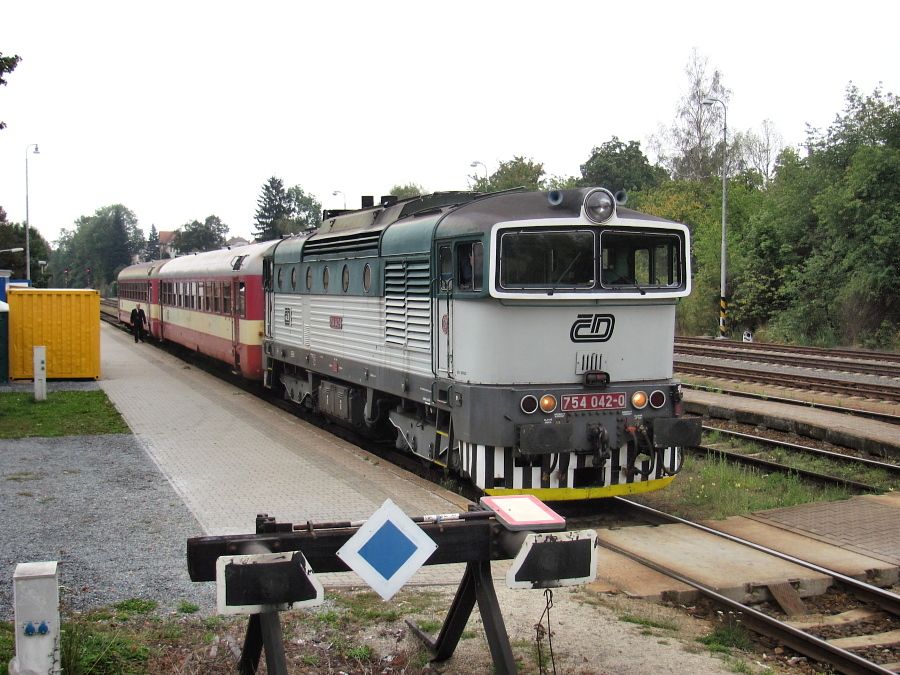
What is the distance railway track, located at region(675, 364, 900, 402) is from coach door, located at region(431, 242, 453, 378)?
10485mm

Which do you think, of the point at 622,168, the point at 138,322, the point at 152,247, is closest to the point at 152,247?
the point at 152,247

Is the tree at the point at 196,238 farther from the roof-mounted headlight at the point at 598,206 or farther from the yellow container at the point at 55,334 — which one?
the roof-mounted headlight at the point at 598,206

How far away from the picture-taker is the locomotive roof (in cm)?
862

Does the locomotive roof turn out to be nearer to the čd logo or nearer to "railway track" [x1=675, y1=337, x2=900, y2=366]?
the čd logo

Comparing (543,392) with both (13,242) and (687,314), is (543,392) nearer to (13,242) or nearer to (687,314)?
(687,314)

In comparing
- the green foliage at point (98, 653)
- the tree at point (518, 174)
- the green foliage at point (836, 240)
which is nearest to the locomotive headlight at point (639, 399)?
the green foliage at point (98, 653)

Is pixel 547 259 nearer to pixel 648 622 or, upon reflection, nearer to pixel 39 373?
pixel 648 622

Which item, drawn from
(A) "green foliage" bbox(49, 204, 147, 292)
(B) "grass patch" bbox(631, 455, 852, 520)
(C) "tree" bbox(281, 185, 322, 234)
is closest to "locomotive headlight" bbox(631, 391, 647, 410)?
(B) "grass patch" bbox(631, 455, 852, 520)

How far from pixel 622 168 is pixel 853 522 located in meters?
56.0

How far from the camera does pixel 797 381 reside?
725 inches

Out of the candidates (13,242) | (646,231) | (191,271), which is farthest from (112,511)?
(13,242)

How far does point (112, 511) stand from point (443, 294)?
395 cm

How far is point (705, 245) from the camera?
3706cm

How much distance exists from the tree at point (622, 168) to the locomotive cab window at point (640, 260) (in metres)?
53.4
